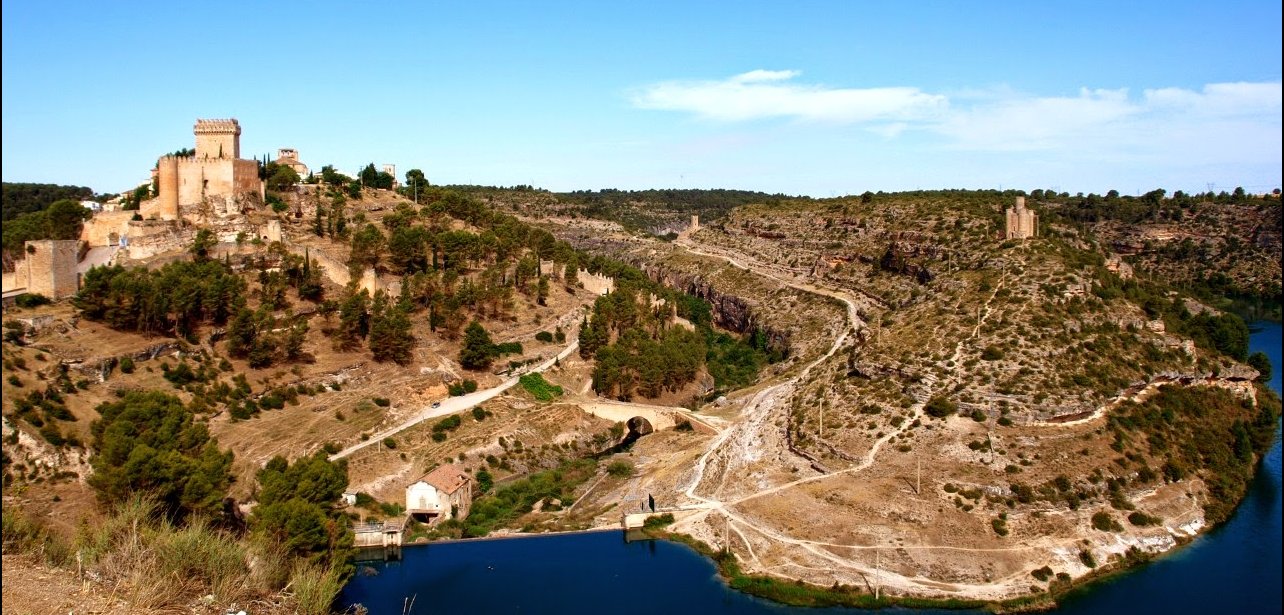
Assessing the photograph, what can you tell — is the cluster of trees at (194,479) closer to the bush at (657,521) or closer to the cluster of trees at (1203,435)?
the bush at (657,521)

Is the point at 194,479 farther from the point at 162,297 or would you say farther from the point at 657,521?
the point at 657,521

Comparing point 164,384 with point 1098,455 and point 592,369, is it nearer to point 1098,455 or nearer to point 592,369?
point 592,369

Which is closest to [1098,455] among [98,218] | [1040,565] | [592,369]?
[1040,565]

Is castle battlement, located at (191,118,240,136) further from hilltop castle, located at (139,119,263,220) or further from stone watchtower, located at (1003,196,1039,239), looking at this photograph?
stone watchtower, located at (1003,196,1039,239)

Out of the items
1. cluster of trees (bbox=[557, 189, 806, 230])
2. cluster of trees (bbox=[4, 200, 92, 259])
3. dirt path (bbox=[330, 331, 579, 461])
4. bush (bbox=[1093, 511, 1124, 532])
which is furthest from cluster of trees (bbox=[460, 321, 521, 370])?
cluster of trees (bbox=[557, 189, 806, 230])

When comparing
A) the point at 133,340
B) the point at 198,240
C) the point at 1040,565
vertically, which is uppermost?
the point at 198,240

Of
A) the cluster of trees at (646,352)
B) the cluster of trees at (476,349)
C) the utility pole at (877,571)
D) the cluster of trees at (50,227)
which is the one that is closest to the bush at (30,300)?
the cluster of trees at (50,227)
